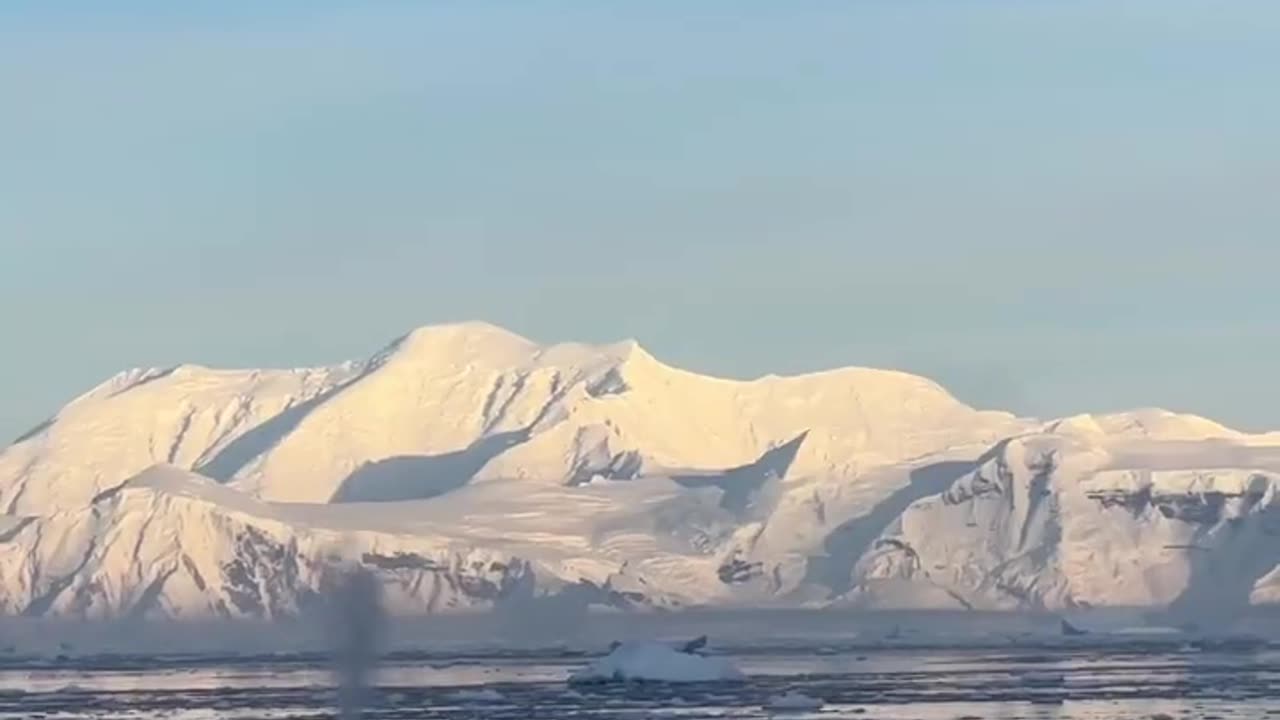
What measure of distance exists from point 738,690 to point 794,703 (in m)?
17.4

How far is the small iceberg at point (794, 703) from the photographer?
80.6m

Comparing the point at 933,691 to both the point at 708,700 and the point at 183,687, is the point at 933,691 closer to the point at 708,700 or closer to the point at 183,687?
the point at 708,700

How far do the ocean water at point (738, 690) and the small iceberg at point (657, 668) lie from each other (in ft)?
5.95

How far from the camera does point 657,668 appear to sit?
118500mm

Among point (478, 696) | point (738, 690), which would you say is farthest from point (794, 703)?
point (738, 690)

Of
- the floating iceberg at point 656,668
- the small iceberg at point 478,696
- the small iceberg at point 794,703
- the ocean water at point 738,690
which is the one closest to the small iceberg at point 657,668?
the floating iceberg at point 656,668

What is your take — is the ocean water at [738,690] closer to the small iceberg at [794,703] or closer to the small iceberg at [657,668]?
the small iceberg at [794,703]

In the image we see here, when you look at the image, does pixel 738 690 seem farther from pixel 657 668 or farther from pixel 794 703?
pixel 657 668

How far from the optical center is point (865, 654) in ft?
555

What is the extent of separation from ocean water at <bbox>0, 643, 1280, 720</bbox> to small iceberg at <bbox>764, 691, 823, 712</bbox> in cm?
59

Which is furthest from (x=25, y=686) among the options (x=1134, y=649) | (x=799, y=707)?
(x=1134, y=649)

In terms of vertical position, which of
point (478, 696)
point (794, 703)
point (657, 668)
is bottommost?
point (794, 703)

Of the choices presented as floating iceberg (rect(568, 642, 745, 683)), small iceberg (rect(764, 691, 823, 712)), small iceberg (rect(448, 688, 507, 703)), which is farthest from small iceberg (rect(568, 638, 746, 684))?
small iceberg (rect(764, 691, 823, 712))

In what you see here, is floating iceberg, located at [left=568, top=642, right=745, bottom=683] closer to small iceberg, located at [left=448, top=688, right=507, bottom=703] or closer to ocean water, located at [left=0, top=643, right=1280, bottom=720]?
ocean water, located at [left=0, top=643, right=1280, bottom=720]
